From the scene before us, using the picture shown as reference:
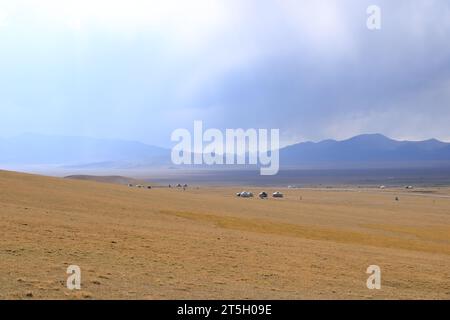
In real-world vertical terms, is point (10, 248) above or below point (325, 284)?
above

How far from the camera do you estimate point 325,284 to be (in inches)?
553

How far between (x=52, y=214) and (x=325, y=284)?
48.5 feet

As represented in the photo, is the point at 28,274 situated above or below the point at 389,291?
above

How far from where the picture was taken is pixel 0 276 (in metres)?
11.6
